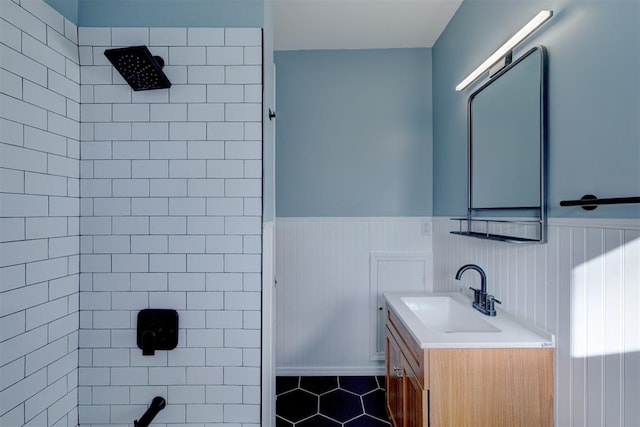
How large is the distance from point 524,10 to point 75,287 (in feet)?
7.02

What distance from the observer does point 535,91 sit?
1168mm

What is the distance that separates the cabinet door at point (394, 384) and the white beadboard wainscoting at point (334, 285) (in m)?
0.55

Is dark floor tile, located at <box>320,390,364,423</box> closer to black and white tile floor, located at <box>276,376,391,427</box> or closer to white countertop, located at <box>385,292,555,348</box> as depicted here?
black and white tile floor, located at <box>276,376,391,427</box>

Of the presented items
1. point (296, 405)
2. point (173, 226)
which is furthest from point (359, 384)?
point (173, 226)

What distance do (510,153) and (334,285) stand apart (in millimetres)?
1503

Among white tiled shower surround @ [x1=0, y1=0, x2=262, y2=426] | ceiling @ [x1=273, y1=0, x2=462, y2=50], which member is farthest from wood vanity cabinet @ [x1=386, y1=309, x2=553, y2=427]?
ceiling @ [x1=273, y1=0, x2=462, y2=50]

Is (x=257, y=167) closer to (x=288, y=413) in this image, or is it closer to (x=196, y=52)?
(x=196, y=52)

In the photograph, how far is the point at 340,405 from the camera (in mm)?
1975

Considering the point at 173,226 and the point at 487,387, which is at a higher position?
the point at 173,226

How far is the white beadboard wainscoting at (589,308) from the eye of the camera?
0.81 m

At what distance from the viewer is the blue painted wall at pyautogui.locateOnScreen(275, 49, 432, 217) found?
2326 mm

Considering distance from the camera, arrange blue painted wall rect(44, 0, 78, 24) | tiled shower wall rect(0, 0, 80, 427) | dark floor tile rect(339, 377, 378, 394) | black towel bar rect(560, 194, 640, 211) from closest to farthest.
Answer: black towel bar rect(560, 194, 640, 211), tiled shower wall rect(0, 0, 80, 427), blue painted wall rect(44, 0, 78, 24), dark floor tile rect(339, 377, 378, 394)

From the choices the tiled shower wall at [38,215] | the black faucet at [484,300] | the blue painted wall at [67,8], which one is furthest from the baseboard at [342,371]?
the blue painted wall at [67,8]

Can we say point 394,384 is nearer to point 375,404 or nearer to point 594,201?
point 375,404
